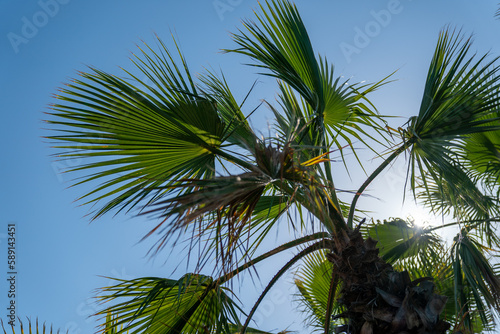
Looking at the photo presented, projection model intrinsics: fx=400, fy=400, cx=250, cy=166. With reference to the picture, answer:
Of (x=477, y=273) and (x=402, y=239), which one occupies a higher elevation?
(x=402, y=239)

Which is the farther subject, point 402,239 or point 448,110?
point 402,239

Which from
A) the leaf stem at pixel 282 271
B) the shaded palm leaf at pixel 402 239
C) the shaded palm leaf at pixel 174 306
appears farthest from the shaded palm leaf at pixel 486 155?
the shaded palm leaf at pixel 174 306

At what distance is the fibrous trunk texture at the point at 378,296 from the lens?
7.01 ft

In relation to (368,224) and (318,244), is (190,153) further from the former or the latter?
(368,224)

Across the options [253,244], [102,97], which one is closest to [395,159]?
[253,244]

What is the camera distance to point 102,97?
7.97 feet

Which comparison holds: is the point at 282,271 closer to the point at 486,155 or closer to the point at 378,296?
the point at 378,296

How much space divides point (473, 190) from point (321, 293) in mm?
2313

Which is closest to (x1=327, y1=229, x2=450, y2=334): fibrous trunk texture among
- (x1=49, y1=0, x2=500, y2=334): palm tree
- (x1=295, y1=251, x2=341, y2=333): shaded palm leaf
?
(x1=49, y1=0, x2=500, y2=334): palm tree

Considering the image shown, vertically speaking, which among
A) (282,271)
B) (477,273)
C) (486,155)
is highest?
(486,155)

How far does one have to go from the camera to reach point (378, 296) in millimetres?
2279

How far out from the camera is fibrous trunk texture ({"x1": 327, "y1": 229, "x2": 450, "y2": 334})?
2.14m

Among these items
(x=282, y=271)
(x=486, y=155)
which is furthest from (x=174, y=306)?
(x=486, y=155)

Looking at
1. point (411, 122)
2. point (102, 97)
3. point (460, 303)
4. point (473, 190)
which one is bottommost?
point (460, 303)
